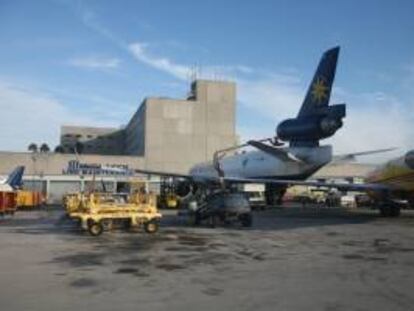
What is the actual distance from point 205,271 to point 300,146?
39.4 metres

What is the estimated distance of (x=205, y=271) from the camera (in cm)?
1667

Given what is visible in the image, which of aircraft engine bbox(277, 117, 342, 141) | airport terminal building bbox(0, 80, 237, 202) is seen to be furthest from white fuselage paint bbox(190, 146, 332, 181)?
airport terminal building bbox(0, 80, 237, 202)

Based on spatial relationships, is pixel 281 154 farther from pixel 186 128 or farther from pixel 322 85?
pixel 186 128

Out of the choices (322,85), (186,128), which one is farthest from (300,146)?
(186,128)

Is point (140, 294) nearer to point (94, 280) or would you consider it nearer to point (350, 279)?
point (94, 280)

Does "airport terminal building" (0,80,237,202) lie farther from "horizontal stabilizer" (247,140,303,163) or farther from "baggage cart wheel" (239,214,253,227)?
"baggage cart wheel" (239,214,253,227)

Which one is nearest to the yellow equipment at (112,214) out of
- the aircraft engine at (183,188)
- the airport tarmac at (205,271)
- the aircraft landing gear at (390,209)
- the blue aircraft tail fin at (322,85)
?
the airport tarmac at (205,271)

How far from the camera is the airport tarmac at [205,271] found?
12.4 m

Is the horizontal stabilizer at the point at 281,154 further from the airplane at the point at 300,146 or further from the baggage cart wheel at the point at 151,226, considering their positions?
the baggage cart wheel at the point at 151,226

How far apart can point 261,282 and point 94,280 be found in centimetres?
369

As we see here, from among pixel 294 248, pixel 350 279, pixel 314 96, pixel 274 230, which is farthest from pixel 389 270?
pixel 314 96

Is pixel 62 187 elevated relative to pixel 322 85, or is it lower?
lower

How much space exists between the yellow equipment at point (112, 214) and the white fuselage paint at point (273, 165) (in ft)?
56.1

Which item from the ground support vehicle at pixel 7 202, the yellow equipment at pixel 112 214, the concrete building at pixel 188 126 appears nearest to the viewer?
the yellow equipment at pixel 112 214
